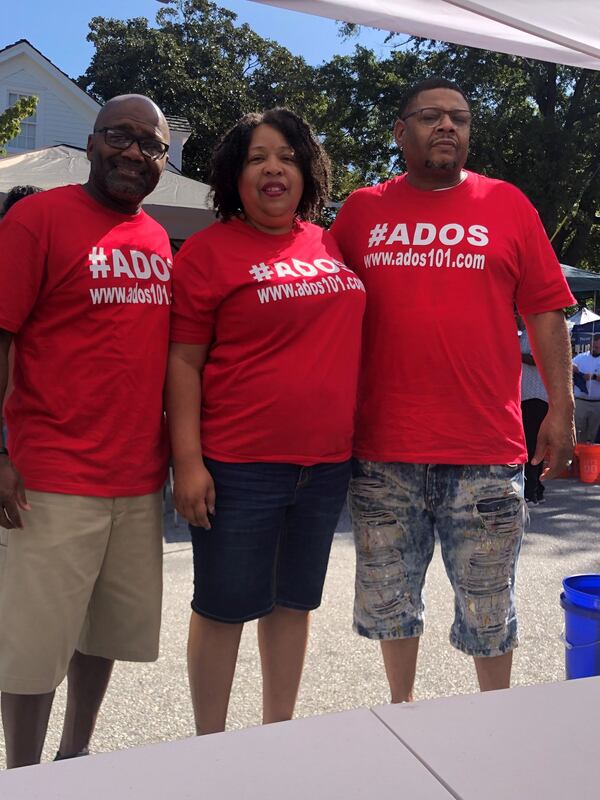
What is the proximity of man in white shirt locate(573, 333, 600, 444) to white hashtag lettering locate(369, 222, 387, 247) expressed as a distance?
8073mm

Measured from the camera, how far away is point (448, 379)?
7.82 feet

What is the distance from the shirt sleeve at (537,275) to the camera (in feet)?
8.13

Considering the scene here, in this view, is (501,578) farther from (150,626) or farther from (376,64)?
(376,64)

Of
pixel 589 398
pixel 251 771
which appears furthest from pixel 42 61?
pixel 251 771

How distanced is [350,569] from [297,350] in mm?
3103

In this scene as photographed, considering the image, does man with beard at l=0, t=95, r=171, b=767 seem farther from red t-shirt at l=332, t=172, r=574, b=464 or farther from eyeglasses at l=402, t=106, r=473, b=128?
eyeglasses at l=402, t=106, r=473, b=128

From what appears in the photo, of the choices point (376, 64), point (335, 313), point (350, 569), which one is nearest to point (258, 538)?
point (335, 313)

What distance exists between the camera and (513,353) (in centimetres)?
247

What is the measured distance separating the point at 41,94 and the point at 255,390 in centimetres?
2448

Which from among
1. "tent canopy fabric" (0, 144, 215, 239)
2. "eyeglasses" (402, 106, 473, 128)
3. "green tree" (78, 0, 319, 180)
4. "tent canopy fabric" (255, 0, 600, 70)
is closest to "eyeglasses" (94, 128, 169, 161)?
"tent canopy fabric" (255, 0, 600, 70)

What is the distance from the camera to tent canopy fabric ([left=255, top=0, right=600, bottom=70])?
1.83 m

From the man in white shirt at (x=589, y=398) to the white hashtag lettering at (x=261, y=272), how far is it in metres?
8.39

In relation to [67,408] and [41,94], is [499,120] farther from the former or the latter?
[67,408]

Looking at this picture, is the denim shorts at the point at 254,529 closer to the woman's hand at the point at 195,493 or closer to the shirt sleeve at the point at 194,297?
the woman's hand at the point at 195,493
